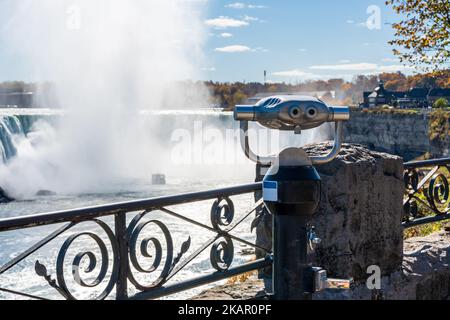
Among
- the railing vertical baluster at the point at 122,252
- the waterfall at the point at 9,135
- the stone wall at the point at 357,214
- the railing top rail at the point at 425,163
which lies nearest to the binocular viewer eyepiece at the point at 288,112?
the railing vertical baluster at the point at 122,252

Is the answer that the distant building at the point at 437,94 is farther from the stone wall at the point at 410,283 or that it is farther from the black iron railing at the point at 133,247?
the black iron railing at the point at 133,247

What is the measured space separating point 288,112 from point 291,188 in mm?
305

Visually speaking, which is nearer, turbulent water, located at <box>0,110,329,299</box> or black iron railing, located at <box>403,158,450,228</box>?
black iron railing, located at <box>403,158,450,228</box>

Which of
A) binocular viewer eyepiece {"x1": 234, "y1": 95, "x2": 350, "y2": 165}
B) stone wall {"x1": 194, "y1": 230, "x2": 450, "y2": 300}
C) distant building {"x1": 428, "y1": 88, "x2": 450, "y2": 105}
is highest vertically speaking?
distant building {"x1": 428, "y1": 88, "x2": 450, "y2": 105}

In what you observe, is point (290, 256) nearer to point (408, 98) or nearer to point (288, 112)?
point (288, 112)

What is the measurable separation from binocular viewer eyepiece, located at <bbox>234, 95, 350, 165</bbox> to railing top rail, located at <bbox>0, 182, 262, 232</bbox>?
2.01ft

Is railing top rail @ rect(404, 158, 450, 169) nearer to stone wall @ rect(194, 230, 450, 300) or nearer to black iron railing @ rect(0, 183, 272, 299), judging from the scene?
stone wall @ rect(194, 230, 450, 300)

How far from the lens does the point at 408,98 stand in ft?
333

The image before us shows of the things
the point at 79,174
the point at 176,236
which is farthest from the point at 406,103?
the point at 176,236

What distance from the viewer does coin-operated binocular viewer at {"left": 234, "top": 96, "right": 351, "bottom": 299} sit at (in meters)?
2.27

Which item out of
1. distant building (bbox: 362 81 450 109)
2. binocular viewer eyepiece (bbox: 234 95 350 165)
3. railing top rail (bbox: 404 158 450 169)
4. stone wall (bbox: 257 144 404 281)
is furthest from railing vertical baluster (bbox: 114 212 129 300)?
distant building (bbox: 362 81 450 109)

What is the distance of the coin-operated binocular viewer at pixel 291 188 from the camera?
2.27m

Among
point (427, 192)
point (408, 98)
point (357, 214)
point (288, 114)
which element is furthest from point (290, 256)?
point (408, 98)

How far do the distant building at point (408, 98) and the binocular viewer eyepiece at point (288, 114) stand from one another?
95872 mm
